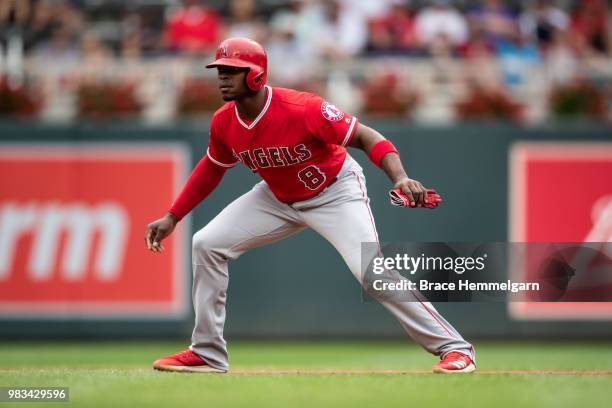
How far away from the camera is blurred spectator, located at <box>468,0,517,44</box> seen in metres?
12.3

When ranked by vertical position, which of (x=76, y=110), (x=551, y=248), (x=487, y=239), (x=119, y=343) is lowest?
(x=119, y=343)

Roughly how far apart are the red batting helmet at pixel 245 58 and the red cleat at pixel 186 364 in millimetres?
1733

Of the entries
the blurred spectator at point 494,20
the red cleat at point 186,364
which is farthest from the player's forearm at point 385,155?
the blurred spectator at point 494,20

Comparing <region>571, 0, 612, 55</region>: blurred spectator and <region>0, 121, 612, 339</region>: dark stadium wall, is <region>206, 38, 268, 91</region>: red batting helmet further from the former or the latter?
<region>571, 0, 612, 55</region>: blurred spectator

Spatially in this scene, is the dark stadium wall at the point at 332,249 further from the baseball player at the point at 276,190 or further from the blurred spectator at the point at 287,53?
the baseball player at the point at 276,190

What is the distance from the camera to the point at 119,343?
428 inches

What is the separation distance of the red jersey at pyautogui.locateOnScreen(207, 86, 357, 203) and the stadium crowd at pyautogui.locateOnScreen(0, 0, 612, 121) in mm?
5065

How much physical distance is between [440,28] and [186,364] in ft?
22.7

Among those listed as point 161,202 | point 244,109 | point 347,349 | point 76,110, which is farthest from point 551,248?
point 76,110

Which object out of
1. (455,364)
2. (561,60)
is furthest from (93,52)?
(455,364)

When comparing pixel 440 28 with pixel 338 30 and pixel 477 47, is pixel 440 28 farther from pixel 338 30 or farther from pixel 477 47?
pixel 338 30

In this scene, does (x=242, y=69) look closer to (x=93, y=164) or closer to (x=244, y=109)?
(x=244, y=109)

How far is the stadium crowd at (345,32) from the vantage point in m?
11.9

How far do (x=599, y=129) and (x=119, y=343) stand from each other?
5.55 metres
